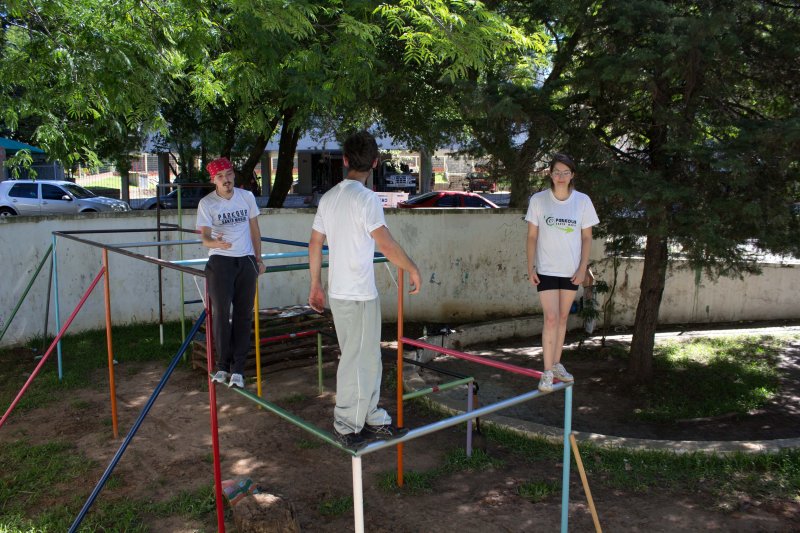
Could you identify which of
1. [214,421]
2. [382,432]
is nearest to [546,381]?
[382,432]

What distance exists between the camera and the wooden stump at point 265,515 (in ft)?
12.5

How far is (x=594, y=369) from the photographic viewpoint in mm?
8211

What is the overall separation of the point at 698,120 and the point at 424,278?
16.0ft

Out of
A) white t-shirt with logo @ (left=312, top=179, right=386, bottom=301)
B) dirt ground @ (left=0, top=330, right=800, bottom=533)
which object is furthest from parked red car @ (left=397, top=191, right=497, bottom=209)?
white t-shirt with logo @ (left=312, top=179, right=386, bottom=301)

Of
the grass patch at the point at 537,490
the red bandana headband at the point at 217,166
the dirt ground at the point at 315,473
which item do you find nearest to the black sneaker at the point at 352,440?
the dirt ground at the point at 315,473

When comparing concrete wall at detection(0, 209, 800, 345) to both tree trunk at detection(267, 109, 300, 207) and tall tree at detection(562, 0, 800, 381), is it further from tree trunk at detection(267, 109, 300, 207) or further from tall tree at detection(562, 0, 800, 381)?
tree trunk at detection(267, 109, 300, 207)

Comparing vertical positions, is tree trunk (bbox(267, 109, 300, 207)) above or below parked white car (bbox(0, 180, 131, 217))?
above

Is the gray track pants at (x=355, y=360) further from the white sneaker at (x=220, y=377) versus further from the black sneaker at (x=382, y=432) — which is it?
the white sneaker at (x=220, y=377)

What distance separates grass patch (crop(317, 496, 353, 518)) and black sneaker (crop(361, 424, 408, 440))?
4.69ft

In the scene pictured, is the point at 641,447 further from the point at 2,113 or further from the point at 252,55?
the point at 2,113

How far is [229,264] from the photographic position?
4.41 meters

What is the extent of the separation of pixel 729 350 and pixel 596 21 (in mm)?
5045

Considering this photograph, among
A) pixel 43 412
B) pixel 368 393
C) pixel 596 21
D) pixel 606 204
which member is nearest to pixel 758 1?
pixel 596 21

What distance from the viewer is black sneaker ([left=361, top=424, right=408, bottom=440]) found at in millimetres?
3021
